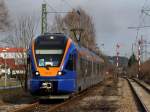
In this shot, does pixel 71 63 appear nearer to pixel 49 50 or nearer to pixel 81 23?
pixel 49 50

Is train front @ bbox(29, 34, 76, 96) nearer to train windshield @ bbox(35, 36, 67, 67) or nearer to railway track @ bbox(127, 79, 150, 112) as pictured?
train windshield @ bbox(35, 36, 67, 67)

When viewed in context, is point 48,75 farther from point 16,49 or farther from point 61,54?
point 16,49

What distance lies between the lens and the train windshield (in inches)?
937

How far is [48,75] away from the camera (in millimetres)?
23609

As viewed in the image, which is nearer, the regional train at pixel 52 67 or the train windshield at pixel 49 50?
the regional train at pixel 52 67

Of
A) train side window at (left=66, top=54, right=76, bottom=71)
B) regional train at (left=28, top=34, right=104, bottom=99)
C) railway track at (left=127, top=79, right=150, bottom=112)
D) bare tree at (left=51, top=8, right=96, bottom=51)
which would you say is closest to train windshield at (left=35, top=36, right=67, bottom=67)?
regional train at (left=28, top=34, right=104, bottom=99)

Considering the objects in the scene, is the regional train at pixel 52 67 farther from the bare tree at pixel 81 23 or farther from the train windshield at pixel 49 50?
the bare tree at pixel 81 23

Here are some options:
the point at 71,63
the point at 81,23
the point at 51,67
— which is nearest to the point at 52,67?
the point at 51,67

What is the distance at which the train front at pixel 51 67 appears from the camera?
23625 millimetres

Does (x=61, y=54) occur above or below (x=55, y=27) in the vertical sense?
below

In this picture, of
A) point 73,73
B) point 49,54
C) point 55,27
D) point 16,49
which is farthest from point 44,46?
point 55,27

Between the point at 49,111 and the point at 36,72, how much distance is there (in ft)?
15.8

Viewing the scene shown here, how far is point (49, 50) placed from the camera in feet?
78.8

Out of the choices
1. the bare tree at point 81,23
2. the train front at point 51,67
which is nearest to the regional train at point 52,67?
the train front at point 51,67
